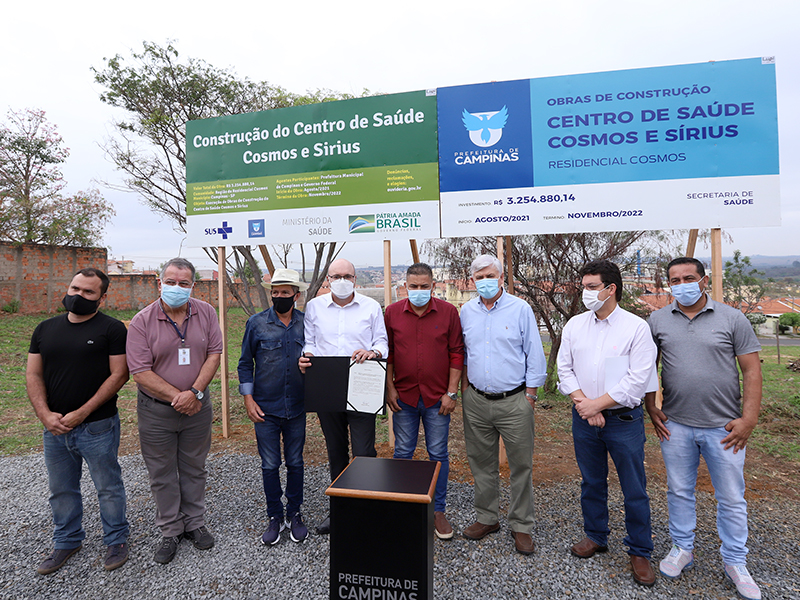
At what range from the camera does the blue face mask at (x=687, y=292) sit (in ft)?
8.73

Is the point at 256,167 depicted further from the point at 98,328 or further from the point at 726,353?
the point at 726,353

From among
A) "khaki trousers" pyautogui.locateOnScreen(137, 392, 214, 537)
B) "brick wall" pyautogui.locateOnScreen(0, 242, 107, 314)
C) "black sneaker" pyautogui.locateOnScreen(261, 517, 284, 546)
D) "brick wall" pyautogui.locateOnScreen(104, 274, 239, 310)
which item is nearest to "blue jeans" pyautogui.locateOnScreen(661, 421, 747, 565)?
"black sneaker" pyautogui.locateOnScreen(261, 517, 284, 546)

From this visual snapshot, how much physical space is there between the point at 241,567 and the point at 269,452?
0.75 metres

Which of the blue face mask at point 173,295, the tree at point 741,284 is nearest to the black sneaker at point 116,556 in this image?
the blue face mask at point 173,295

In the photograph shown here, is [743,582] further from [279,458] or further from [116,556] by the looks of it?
[116,556]

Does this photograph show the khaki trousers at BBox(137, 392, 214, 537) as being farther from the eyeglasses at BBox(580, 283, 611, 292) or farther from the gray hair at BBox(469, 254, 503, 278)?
the eyeglasses at BBox(580, 283, 611, 292)

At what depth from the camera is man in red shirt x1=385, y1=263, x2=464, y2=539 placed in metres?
3.21

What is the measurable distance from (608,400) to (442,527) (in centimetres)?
158

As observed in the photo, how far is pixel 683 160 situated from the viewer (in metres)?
3.85

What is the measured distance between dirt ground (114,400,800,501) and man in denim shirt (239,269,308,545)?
136 cm

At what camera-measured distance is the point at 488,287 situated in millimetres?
3109

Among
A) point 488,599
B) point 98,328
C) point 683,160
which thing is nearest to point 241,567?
point 488,599

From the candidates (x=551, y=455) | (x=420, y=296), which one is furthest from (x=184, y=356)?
(x=551, y=455)

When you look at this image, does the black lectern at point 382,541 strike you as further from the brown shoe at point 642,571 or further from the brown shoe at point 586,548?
the brown shoe at point 642,571
